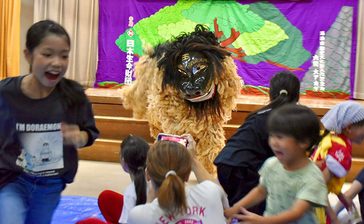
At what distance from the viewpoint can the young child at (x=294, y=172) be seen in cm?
155

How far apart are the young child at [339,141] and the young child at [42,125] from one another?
0.93 m

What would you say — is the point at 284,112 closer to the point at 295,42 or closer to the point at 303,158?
the point at 303,158

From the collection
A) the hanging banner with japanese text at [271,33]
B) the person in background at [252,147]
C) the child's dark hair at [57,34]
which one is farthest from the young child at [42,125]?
the hanging banner with japanese text at [271,33]

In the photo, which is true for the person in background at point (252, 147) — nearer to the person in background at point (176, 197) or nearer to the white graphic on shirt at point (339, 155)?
the white graphic on shirt at point (339, 155)

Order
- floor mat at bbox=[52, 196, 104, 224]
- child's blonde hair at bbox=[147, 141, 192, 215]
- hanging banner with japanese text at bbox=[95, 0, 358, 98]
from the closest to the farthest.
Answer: child's blonde hair at bbox=[147, 141, 192, 215], floor mat at bbox=[52, 196, 104, 224], hanging banner with japanese text at bbox=[95, 0, 358, 98]

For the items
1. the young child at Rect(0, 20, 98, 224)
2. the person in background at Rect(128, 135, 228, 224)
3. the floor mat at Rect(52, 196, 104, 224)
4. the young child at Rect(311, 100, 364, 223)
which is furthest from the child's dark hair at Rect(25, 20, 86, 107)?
the floor mat at Rect(52, 196, 104, 224)

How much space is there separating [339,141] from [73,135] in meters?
1.05

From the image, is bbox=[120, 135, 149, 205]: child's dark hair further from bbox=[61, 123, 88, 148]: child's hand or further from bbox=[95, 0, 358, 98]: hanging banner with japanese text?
bbox=[95, 0, 358, 98]: hanging banner with japanese text

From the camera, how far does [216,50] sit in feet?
9.81

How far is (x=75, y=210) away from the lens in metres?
3.23

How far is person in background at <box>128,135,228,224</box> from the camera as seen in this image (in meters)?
1.50

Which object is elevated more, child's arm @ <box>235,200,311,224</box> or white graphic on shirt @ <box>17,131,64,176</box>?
white graphic on shirt @ <box>17,131,64,176</box>

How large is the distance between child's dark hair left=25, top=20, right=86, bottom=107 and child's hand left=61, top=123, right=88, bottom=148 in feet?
0.32

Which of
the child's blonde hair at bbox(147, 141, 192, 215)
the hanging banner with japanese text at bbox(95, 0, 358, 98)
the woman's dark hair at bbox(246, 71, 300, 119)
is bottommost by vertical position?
the child's blonde hair at bbox(147, 141, 192, 215)
